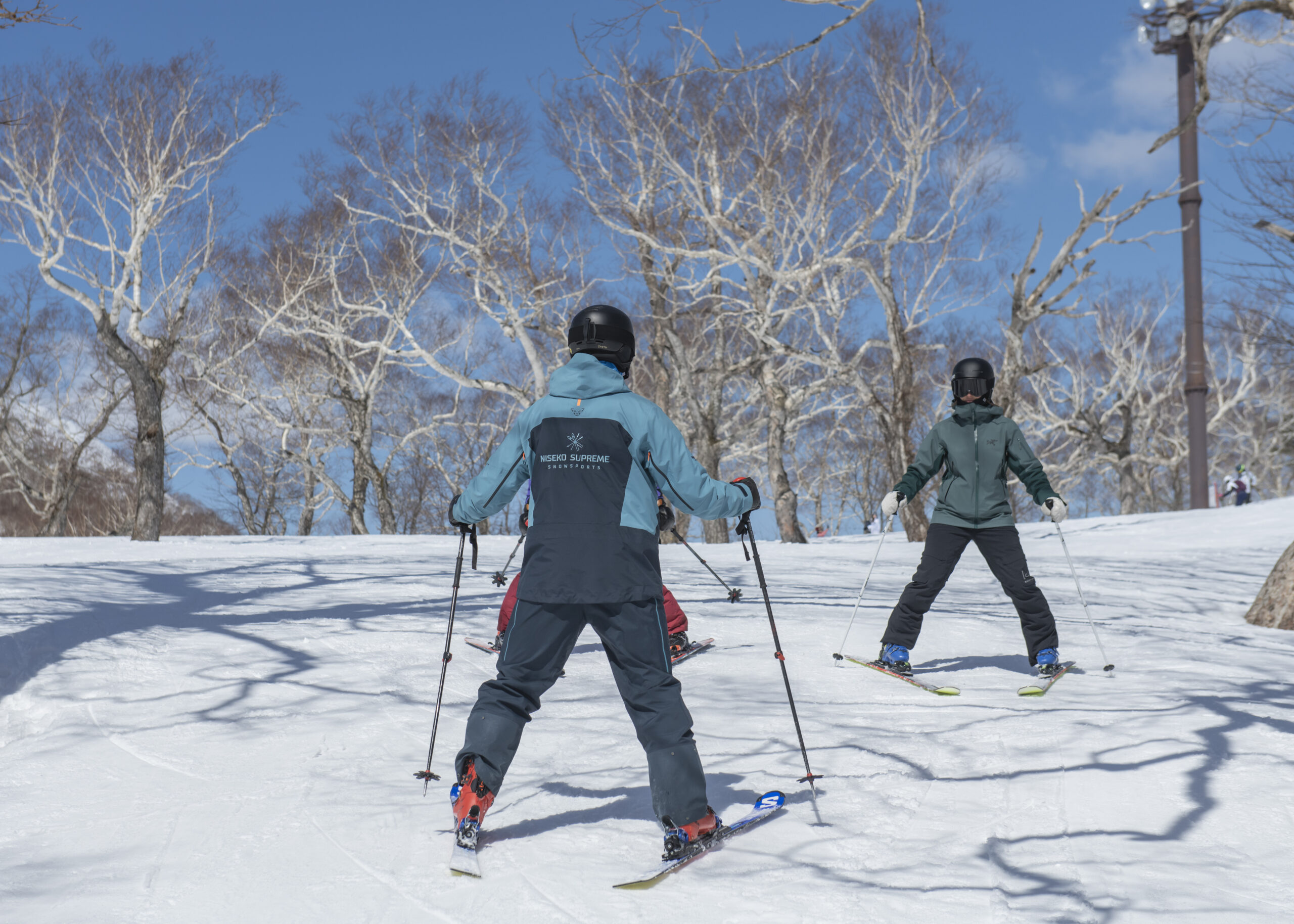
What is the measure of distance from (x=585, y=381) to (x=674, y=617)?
260 cm

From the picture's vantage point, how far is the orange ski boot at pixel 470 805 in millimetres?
2588

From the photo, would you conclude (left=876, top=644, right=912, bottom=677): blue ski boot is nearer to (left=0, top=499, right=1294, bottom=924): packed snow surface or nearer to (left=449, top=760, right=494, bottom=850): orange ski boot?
(left=0, top=499, right=1294, bottom=924): packed snow surface

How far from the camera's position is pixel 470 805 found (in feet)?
8.52

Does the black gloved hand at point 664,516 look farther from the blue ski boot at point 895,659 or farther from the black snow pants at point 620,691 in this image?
the blue ski boot at point 895,659

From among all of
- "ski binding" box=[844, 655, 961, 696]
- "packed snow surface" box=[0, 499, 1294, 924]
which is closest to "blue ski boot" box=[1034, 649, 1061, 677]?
"packed snow surface" box=[0, 499, 1294, 924]

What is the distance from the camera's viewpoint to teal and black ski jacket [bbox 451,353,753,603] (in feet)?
8.46

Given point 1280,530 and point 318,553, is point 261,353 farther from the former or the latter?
point 1280,530

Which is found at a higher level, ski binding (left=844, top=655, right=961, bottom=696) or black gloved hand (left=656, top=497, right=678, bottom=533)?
black gloved hand (left=656, top=497, right=678, bottom=533)

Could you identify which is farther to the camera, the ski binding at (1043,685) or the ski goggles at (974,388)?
the ski goggles at (974,388)

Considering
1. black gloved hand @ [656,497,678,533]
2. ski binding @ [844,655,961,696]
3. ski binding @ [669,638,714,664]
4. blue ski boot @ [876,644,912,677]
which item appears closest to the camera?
black gloved hand @ [656,497,678,533]

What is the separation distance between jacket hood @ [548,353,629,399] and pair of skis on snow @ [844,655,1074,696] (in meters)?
2.77

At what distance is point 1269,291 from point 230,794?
44.7 ft

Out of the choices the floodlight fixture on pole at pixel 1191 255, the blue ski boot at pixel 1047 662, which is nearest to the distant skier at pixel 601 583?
the blue ski boot at pixel 1047 662

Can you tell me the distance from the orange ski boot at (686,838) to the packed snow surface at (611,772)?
0.06 m
